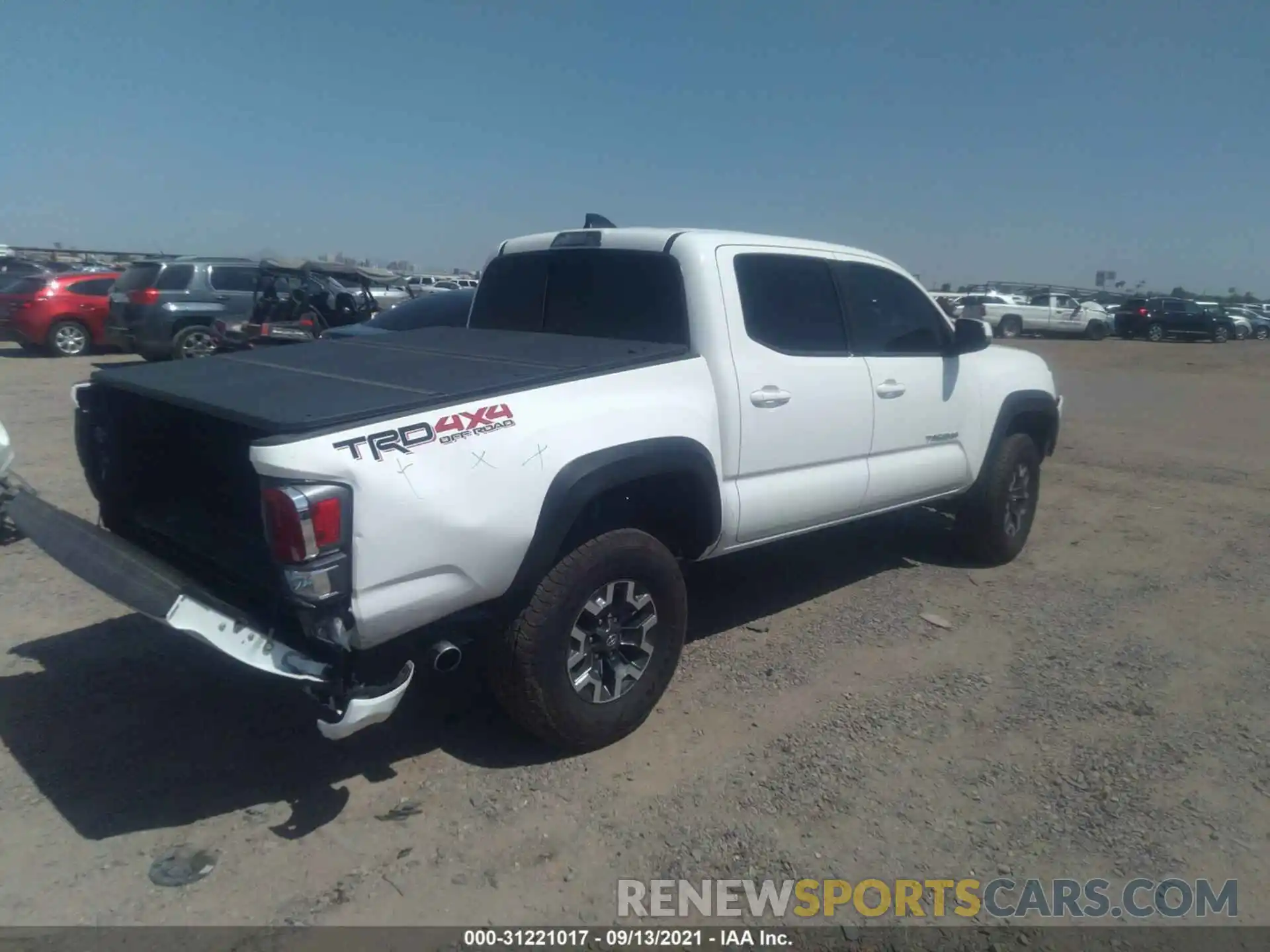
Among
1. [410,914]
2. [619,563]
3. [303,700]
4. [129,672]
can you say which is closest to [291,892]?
[410,914]

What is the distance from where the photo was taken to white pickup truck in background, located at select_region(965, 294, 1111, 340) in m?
33.8

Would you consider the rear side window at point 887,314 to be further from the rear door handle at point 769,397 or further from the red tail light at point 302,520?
the red tail light at point 302,520

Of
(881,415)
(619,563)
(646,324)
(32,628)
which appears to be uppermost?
(646,324)

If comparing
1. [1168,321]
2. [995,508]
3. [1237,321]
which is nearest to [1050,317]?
[1168,321]

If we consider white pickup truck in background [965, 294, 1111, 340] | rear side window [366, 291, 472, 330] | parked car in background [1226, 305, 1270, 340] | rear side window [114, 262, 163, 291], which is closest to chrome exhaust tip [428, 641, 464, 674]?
rear side window [366, 291, 472, 330]

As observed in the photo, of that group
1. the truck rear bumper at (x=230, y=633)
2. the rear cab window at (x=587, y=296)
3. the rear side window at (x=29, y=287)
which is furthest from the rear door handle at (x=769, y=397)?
the rear side window at (x=29, y=287)

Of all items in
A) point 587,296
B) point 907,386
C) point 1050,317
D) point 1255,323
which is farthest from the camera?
point 1255,323

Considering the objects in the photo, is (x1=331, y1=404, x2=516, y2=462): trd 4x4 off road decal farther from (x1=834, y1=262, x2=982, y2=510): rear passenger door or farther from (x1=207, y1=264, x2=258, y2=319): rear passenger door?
(x1=207, y1=264, x2=258, y2=319): rear passenger door

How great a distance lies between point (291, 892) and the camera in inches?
114

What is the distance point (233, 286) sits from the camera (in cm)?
1586

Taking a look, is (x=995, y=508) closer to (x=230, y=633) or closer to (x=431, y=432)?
(x=431, y=432)

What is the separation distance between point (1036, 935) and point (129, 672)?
3884 mm

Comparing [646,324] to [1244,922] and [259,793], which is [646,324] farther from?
[1244,922]

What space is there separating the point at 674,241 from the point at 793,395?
0.90 m
